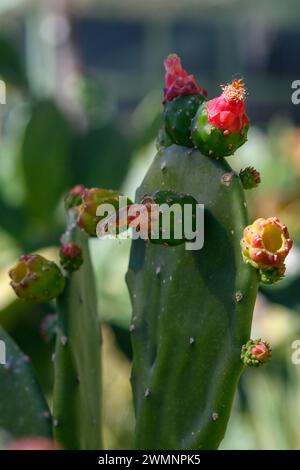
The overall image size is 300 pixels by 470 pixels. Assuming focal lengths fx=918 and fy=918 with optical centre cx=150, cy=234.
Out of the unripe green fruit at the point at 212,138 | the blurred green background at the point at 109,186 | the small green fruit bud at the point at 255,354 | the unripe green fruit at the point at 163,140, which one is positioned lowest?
the blurred green background at the point at 109,186

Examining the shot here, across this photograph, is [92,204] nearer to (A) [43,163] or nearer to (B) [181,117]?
(B) [181,117]

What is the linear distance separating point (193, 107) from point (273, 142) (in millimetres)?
3706

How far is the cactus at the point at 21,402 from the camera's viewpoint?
1450 millimetres

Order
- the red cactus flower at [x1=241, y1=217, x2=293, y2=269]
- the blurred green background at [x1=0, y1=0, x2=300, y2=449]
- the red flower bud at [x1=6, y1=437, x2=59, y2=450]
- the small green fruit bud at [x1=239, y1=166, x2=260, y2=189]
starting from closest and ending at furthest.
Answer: the red flower bud at [x1=6, y1=437, x2=59, y2=450] < the red cactus flower at [x1=241, y1=217, x2=293, y2=269] < the small green fruit bud at [x1=239, y1=166, x2=260, y2=189] < the blurred green background at [x1=0, y1=0, x2=300, y2=449]

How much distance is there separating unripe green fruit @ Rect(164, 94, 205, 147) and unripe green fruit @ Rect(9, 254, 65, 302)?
0.90 feet

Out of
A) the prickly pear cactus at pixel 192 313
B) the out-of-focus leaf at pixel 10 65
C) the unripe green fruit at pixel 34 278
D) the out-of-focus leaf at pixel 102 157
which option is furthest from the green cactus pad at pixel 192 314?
Result: the out-of-focus leaf at pixel 10 65

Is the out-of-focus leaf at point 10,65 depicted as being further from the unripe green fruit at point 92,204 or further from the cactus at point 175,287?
the unripe green fruit at point 92,204

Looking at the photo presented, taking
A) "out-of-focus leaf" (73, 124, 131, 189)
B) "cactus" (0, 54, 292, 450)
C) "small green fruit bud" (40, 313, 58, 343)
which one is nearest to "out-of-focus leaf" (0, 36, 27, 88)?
"out-of-focus leaf" (73, 124, 131, 189)

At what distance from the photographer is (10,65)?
442 centimetres

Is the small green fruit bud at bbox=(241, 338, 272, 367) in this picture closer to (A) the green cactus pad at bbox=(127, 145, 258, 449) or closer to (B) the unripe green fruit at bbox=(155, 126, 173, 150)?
(A) the green cactus pad at bbox=(127, 145, 258, 449)

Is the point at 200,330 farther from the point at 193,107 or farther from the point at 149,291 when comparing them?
the point at 193,107

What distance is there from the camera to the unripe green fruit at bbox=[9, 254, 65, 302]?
4.49 feet

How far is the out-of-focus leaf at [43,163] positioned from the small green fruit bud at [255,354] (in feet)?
8.13

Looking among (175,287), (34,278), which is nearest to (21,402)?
(34,278)
